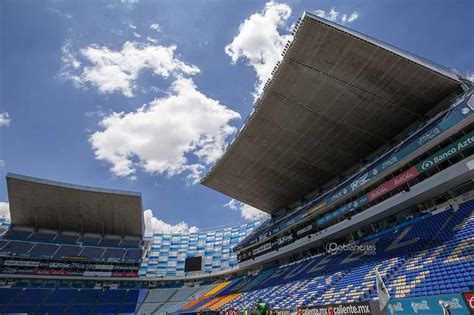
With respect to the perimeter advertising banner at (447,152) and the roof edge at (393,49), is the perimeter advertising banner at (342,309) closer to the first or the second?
the perimeter advertising banner at (447,152)

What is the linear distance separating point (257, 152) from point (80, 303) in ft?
115

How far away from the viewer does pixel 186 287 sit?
4988 centimetres

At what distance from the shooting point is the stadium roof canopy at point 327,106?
20.4 m

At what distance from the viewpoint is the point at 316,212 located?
29.3 m

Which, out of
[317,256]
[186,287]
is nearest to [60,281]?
[186,287]

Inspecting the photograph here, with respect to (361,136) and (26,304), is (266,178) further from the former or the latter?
(26,304)

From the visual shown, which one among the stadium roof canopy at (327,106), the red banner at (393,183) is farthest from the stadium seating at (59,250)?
the red banner at (393,183)

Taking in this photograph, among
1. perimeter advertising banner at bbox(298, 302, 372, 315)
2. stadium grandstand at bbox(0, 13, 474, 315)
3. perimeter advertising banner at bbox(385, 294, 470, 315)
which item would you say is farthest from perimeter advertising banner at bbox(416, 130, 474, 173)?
perimeter advertising banner at bbox(298, 302, 372, 315)

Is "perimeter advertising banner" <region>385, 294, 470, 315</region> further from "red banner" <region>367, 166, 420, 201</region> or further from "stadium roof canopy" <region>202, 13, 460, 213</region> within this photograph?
"stadium roof canopy" <region>202, 13, 460, 213</region>

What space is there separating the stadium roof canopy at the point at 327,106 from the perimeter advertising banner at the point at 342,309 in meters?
17.6

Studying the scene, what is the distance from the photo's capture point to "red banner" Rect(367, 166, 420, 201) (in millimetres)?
19922

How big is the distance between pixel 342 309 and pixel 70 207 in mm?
45494

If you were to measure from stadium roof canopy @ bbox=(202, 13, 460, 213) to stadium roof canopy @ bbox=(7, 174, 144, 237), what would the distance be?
62.1 ft

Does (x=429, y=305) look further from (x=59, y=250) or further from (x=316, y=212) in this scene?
(x=59, y=250)
